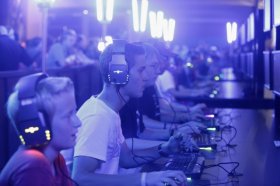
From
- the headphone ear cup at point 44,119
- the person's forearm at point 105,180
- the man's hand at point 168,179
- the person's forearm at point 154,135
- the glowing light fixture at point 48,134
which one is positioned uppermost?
the headphone ear cup at point 44,119

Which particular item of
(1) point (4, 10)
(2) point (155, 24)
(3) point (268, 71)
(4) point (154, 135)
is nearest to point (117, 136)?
(4) point (154, 135)

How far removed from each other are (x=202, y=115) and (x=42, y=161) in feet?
9.13

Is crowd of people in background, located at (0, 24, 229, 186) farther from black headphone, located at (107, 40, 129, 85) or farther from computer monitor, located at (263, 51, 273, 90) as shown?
computer monitor, located at (263, 51, 273, 90)

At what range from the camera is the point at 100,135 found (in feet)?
6.76

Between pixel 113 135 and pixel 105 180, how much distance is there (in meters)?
0.29

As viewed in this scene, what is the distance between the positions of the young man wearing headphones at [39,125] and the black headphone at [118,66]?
702mm

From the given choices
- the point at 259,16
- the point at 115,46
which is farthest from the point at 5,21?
the point at 115,46

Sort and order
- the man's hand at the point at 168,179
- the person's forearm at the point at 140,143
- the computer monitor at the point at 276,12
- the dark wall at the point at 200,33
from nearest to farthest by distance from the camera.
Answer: the man's hand at the point at 168,179 < the person's forearm at the point at 140,143 < the computer monitor at the point at 276,12 < the dark wall at the point at 200,33

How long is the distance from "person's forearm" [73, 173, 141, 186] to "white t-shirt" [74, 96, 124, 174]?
0.26ft

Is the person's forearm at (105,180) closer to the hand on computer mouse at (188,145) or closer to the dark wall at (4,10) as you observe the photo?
the hand on computer mouse at (188,145)

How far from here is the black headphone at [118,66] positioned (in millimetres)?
2250

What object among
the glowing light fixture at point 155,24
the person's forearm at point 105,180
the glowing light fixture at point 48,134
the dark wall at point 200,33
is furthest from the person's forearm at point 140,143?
the dark wall at point 200,33

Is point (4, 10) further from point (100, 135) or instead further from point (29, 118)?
point (29, 118)

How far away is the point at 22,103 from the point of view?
1354 millimetres
